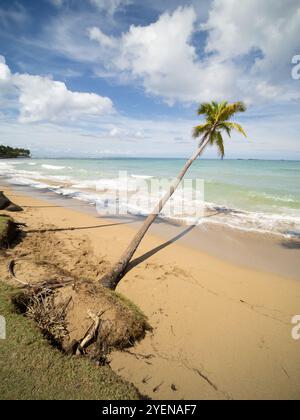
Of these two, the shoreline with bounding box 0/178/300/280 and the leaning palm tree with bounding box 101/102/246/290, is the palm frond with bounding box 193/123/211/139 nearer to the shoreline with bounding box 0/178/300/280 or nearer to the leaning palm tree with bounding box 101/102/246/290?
the leaning palm tree with bounding box 101/102/246/290

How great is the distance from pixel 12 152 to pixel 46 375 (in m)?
101

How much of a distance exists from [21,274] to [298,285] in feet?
25.7

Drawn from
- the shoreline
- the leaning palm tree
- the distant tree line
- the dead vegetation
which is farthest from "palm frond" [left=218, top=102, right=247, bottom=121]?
the distant tree line

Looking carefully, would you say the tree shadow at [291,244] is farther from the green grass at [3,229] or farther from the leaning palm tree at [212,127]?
the green grass at [3,229]

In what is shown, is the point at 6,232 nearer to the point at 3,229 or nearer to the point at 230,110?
the point at 3,229

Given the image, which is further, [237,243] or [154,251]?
[237,243]

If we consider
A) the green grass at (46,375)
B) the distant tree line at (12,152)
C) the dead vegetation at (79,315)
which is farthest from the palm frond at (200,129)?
the distant tree line at (12,152)

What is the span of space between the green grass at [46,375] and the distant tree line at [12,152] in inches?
3765

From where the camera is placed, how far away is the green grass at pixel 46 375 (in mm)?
2582

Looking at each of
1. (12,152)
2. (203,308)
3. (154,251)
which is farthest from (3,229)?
(12,152)

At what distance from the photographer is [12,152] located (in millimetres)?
85812

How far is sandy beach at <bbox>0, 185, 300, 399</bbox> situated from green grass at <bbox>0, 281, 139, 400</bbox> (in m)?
0.65

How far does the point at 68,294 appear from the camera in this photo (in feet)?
13.8

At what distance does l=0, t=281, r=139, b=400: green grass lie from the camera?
2582mm
